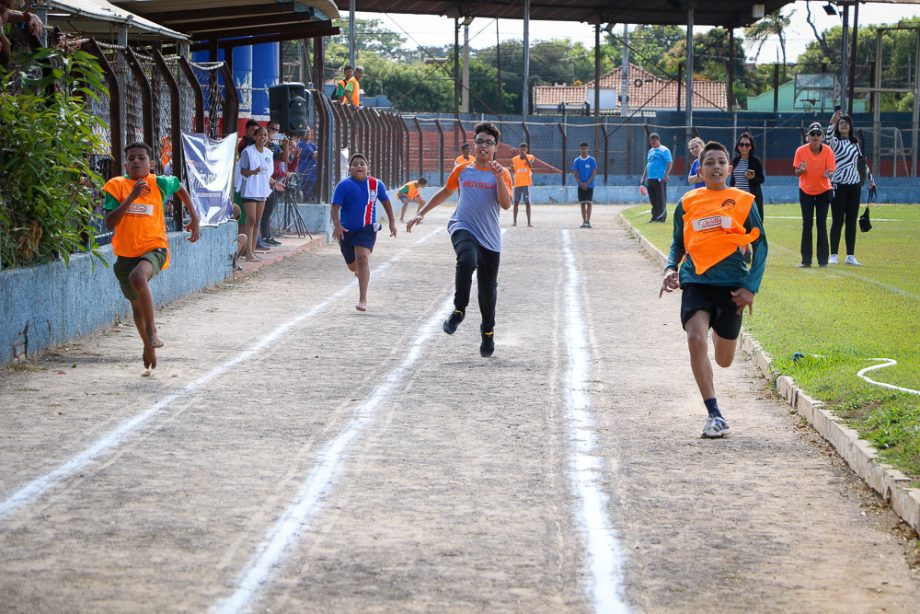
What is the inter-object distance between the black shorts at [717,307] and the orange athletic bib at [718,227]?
13cm

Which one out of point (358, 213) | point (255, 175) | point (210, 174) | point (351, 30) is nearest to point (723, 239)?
point (358, 213)

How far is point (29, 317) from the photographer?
10398 mm

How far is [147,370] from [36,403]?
1.29m

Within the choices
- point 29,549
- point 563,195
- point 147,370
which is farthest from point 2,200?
point 563,195

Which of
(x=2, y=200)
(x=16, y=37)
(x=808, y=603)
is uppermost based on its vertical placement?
(x=16, y=37)

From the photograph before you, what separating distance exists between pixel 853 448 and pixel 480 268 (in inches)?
183

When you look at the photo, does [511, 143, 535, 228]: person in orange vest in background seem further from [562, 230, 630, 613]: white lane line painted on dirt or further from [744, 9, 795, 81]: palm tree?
[744, 9, 795, 81]: palm tree

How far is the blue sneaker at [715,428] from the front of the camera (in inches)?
308

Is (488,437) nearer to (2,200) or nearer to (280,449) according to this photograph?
(280,449)

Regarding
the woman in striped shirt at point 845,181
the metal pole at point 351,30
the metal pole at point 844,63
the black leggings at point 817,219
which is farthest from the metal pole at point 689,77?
the black leggings at point 817,219

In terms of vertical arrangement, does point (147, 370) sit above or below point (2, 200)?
below

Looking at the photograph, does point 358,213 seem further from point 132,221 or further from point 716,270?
point 716,270

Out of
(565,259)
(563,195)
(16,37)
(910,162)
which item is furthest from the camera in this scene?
(910,162)

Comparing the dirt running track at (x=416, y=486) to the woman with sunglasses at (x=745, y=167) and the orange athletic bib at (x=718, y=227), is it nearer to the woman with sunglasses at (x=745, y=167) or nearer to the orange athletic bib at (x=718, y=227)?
the orange athletic bib at (x=718, y=227)
